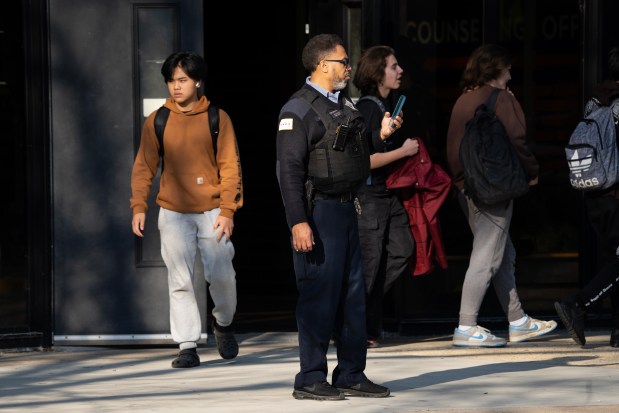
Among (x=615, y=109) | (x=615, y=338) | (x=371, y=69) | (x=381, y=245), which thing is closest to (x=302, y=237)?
(x=381, y=245)

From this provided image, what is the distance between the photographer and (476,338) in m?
9.84

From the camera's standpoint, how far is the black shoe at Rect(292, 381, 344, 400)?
757cm

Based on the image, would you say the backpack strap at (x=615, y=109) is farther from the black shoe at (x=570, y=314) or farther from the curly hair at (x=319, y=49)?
the curly hair at (x=319, y=49)

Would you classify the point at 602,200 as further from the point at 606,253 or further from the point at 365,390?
the point at 365,390

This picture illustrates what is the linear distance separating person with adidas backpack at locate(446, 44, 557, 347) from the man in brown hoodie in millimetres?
1774

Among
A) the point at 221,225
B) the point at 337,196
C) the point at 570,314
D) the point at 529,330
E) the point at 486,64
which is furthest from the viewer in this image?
the point at 529,330

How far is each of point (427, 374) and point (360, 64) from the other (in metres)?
2.25

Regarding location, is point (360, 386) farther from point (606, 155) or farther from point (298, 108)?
point (606, 155)

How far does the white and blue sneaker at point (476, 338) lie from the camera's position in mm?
9820

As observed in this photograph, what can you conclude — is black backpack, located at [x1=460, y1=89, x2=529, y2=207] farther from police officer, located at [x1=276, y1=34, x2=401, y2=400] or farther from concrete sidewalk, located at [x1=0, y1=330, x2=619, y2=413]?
police officer, located at [x1=276, y1=34, x2=401, y2=400]

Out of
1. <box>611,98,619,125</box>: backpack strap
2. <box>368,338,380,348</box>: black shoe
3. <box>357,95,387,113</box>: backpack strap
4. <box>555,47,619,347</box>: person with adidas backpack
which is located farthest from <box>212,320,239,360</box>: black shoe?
<box>611,98,619,125</box>: backpack strap

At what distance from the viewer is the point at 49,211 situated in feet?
32.8

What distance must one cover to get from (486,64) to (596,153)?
3.19 feet

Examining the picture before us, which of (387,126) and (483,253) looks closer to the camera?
(387,126)
